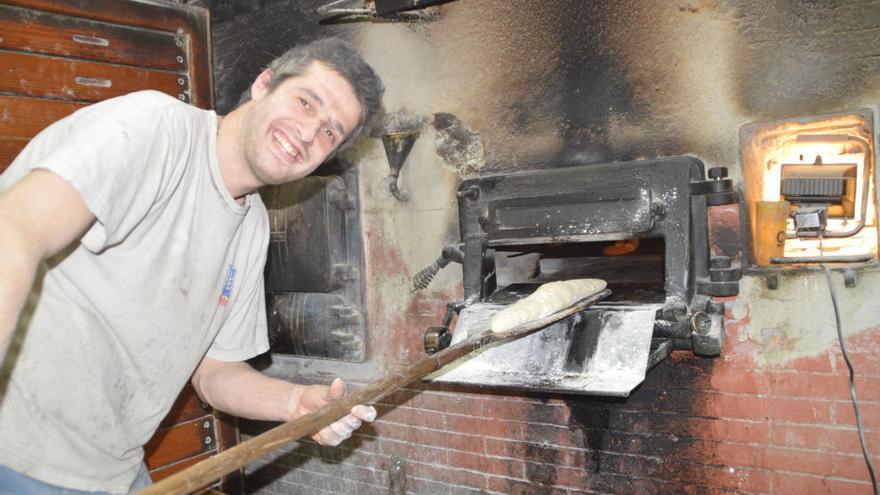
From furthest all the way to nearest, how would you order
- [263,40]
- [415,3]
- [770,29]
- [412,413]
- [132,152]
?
[263,40], [412,413], [415,3], [770,29], [132,152]

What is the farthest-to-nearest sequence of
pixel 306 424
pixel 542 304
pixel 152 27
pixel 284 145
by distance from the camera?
pixel 152 27
pixel 542 304
pixel 284 145
pixel 306 424

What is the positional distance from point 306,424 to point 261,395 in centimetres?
67

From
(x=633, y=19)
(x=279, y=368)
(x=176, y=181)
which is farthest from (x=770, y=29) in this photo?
(x=279, y=368)

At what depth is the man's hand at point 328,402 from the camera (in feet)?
5.01

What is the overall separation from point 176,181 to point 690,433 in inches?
79.7

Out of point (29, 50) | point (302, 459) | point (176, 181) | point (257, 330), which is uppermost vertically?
point (29, 50)

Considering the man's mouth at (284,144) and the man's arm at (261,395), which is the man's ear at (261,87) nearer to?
the man's mouth at (284,144)

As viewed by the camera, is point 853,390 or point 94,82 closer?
point 853,390

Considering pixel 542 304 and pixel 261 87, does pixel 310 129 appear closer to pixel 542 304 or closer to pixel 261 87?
pixel 261 87

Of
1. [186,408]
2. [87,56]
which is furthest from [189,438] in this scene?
[87,56]

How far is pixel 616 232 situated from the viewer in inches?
85.3

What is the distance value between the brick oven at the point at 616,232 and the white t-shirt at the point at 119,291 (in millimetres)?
974

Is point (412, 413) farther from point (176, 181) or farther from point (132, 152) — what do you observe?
point (132, 152)

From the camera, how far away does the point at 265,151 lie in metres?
1.73
